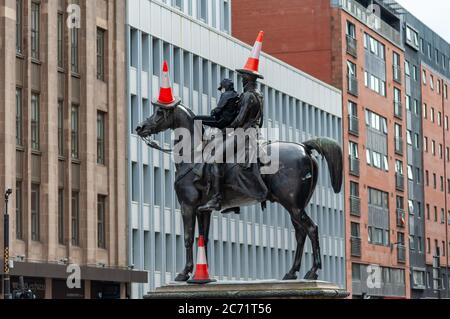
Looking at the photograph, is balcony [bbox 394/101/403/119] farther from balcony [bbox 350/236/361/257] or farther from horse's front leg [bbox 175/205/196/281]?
horse's front leg [bbox 175/205/196/281]

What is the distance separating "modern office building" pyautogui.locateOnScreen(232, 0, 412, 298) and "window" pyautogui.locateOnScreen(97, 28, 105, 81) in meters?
37.0

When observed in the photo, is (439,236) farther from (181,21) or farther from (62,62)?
(62,62)

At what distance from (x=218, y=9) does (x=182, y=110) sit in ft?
202

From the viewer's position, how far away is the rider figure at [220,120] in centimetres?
2556

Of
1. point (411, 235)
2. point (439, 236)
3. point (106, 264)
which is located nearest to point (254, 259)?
point (106, 264)

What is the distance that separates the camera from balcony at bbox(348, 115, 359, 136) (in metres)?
110

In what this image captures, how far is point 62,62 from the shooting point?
66.3 metres

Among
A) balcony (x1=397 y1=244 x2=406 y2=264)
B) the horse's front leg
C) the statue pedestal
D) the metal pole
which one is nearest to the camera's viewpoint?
the statue pedestal

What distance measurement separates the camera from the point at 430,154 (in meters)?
139

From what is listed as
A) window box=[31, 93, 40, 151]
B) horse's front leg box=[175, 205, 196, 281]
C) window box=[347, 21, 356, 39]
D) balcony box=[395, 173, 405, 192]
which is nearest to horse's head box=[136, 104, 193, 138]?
horse's front leg box=[175, 205, 196, 281]

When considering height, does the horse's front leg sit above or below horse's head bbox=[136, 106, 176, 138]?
below

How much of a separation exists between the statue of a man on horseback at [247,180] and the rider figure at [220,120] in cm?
2

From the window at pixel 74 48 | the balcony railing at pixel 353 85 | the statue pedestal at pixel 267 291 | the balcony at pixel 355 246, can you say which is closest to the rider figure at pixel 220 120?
the statue pedestal at pixel 267 291

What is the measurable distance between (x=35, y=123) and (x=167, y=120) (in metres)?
38.1
